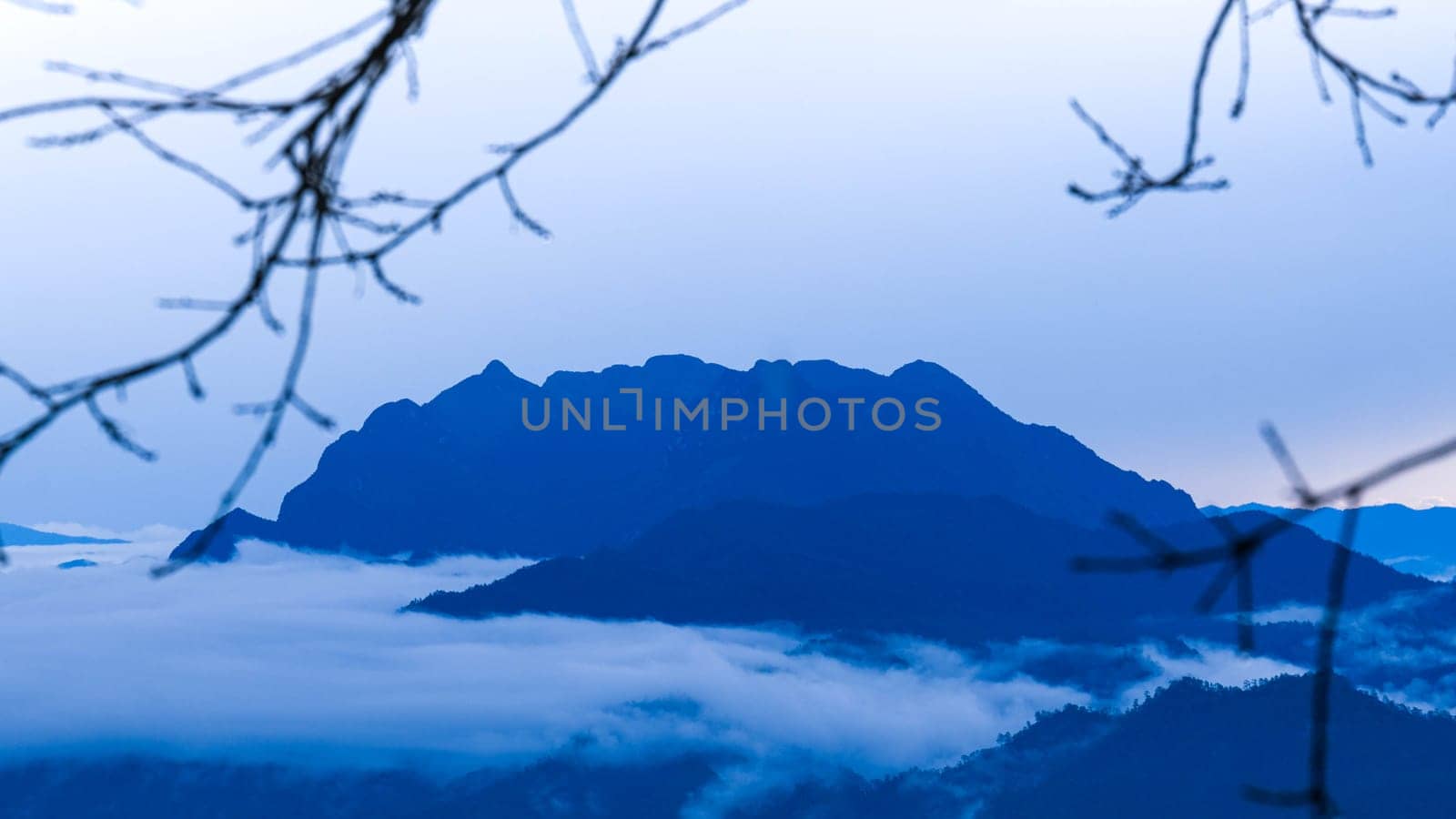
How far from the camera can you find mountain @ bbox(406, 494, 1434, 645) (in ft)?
562

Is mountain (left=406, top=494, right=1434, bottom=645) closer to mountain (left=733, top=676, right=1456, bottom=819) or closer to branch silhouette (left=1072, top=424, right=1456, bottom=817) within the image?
mountain (left=733, top=676, right=1456, bottom=819)

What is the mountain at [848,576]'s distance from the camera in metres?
171

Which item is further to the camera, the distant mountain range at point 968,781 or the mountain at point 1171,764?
the distant mountain range at point 968,781

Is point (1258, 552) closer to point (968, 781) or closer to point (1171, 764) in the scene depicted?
point (968, 781)

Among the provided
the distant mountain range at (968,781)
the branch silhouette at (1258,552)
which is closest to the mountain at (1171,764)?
the distant mountain range at (968,781)

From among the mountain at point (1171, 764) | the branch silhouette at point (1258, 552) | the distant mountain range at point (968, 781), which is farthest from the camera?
the distant mountain range at point (968, 781)

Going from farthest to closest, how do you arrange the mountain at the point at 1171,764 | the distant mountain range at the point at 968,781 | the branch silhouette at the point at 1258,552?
1. the distant mountain range at the point at 968,781
2. the mountain at the point at 1171,764
3. the branch silhouette at the point at 1258,552

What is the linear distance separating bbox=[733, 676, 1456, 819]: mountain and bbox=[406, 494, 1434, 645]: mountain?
12.6m

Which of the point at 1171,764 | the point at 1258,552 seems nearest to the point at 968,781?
the point at 1171,764

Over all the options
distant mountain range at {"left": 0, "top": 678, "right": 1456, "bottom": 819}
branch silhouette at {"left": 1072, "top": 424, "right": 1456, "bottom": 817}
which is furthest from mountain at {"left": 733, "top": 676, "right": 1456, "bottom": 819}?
branch silhouette at {"left": 1072, "top": 424, "right": 1456, "bottom": 817}

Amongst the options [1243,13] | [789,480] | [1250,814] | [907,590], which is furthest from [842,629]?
[1243,13]

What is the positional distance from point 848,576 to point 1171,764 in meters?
44.3

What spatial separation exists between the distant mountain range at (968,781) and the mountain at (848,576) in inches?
590

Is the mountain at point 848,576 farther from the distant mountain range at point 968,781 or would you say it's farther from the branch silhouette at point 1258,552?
the branch silhouette at point 1258,552
